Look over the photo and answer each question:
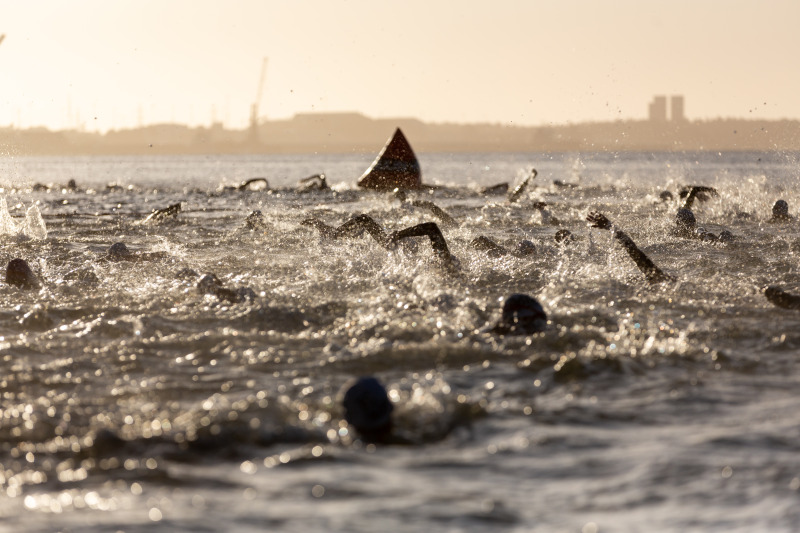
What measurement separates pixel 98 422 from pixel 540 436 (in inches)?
110

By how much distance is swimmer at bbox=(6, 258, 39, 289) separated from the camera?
40.2ft

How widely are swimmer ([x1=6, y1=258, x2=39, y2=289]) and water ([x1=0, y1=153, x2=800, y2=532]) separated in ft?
0.53

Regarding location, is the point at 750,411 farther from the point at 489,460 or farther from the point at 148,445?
the point at 148,445

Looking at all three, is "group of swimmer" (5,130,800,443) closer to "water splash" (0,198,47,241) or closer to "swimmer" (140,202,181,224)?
"swimmer" (140,202,181,224)

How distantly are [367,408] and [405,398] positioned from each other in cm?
78

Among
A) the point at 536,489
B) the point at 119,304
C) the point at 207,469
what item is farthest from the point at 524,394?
the point at 119,304

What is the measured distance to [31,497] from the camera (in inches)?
192

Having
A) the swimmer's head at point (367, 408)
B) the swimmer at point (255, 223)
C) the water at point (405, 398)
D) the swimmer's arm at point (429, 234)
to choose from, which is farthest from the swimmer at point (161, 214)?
the swimmer's head at point (367, 408)

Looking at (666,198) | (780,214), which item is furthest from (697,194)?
(666,198)

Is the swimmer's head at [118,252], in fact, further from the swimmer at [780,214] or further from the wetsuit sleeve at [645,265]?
the swimmer at [780,214]

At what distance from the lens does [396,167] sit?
3269 cm

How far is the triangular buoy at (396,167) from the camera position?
32272 millimetres

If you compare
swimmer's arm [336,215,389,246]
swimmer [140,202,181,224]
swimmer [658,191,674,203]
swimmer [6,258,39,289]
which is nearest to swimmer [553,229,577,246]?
swimmer's arm [336,215,389,246]

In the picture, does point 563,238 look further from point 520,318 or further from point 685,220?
point 520,318
